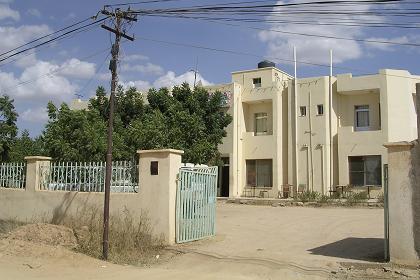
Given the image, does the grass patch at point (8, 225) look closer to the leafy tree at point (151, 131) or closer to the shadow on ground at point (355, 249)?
the leafy tree at point (151, 131)

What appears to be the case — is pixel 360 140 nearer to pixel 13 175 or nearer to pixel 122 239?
pixel 13 175

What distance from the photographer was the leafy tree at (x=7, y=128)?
2436cm

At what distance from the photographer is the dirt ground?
33.0 ft

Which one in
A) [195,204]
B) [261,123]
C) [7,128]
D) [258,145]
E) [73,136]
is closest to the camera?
[195,204]

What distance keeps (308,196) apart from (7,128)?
15.4 meters

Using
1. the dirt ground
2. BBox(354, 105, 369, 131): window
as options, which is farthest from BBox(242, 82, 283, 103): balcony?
the dirt ground

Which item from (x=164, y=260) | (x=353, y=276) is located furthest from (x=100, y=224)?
(x=353, y=276)

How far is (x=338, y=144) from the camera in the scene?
29375 millimetres

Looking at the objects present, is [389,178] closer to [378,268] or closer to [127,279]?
[378,268]

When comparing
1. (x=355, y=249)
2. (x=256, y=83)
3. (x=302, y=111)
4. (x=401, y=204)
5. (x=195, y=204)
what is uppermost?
(x=256, y=83)

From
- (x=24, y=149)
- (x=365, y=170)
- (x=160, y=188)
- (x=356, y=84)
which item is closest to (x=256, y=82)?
(x=356, y=84)

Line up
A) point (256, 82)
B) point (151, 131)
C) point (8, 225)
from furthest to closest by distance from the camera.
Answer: point (256, 82) < point (151, 131) < point (8, 225)

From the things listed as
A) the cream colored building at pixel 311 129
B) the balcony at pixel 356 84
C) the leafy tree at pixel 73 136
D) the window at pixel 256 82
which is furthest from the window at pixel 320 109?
the leafy tree at pixel 73 136

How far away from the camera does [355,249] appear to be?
40.4 feet
